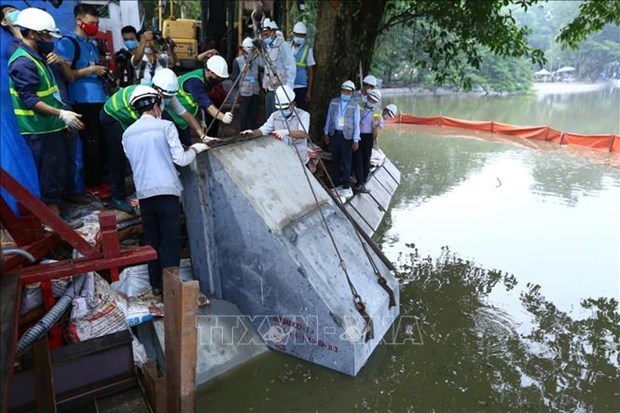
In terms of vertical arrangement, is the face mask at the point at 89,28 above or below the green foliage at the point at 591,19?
below

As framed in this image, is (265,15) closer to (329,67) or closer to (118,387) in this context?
(329,67)

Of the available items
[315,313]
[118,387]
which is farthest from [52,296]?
[315,313]

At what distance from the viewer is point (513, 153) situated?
14.2 m

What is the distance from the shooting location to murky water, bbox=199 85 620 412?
370 centimetres

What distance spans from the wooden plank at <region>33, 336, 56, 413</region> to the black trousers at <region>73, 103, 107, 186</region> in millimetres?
2907

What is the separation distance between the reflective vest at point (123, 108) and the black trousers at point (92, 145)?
759mm

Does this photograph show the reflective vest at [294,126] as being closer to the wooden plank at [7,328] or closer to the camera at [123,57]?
the camera at [123,57]

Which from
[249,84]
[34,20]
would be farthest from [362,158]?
[34,20]

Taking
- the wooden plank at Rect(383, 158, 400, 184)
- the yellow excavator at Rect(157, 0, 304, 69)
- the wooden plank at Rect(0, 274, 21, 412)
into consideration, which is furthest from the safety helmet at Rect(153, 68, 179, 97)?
the wooden plank at Rect(383, 158, 400, 184)

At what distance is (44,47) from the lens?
3.88 m

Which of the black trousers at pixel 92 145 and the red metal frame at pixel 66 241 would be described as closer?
the red metal frame at pixel 66 241

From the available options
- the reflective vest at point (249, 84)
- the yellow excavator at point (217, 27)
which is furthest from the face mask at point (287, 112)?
the yellow excavator at point (217, 27)

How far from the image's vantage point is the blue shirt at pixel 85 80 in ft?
14.5

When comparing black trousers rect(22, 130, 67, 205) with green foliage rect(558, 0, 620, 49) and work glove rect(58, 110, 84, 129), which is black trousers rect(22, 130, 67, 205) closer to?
work glove rect(58, 110, 84, 129)
